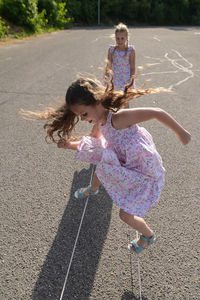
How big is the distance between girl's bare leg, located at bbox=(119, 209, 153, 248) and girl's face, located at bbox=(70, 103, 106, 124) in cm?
69

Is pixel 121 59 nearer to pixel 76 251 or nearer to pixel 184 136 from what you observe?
pixel 184 136

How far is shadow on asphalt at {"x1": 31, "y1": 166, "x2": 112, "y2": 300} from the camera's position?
167 centimetres

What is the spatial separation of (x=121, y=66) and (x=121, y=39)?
14.3 inches

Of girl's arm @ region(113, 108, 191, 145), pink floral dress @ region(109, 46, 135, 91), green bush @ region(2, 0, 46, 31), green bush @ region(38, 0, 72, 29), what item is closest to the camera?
girl's arm @ region(113, 108, 191, 145)

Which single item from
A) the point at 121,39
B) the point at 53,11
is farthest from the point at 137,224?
the point at 53,11

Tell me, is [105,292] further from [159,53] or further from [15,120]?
[159,53]

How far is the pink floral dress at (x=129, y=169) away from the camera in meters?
1.67

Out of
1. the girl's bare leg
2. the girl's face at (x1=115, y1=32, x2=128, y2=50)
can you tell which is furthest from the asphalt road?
the girl's face at (x1=115, y1=32, x2=128, y2=50)

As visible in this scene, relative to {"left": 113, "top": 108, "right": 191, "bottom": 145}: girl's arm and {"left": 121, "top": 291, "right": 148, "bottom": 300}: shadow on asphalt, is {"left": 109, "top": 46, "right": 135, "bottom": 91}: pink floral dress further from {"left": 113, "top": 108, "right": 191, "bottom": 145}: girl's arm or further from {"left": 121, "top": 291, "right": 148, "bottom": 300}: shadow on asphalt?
{"left": 121, "top": 291, "right": 148, "bottom": 300}: shadow on asphalt

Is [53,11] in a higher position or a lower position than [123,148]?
higher

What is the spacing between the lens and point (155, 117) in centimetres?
159

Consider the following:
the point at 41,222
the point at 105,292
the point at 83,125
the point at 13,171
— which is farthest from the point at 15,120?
the point at 105,292

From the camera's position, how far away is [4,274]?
1771 millimetres

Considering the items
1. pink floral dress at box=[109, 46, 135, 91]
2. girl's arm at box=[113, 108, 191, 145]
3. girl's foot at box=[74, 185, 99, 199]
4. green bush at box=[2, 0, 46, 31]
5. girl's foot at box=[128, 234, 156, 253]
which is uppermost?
green bush at box=[2, 0, 46, 31]
